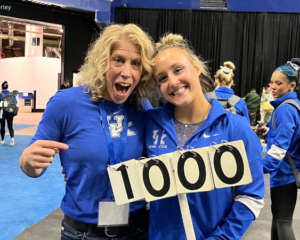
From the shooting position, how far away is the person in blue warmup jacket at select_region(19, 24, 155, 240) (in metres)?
1.18

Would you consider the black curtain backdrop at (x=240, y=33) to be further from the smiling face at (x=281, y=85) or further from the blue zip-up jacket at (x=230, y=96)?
the smiling face at (x=281, y=85)

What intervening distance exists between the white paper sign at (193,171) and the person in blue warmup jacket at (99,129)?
32cm

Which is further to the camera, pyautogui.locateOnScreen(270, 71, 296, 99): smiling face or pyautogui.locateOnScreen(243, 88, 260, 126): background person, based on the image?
pyautogui.locateOnScreen(243, 88, 260, 126): background person

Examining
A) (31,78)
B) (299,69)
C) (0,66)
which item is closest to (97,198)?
(299,69)

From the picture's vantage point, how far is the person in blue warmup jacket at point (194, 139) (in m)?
1.05

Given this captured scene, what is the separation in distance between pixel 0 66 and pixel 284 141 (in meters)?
17.0

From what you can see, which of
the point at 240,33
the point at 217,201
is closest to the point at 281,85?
the point at 217,201

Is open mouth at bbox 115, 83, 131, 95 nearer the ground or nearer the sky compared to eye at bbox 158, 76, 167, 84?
nearer the ground

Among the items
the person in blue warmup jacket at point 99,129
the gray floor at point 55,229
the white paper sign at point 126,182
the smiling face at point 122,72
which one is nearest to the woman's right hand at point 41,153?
the person in blue warmup jacket at point 99,129

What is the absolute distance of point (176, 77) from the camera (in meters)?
1.18

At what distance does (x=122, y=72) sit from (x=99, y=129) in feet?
0.88

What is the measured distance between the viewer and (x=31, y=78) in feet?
51.6

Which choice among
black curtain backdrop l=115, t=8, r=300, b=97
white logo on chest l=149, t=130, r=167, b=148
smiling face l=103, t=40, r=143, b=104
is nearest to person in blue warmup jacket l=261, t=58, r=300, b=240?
white logo on chest l=149, t=130, r=167, b=148

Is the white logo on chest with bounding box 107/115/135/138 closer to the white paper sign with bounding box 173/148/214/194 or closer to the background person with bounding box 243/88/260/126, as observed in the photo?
the white paper sign with bounding box 173/148/214/194
